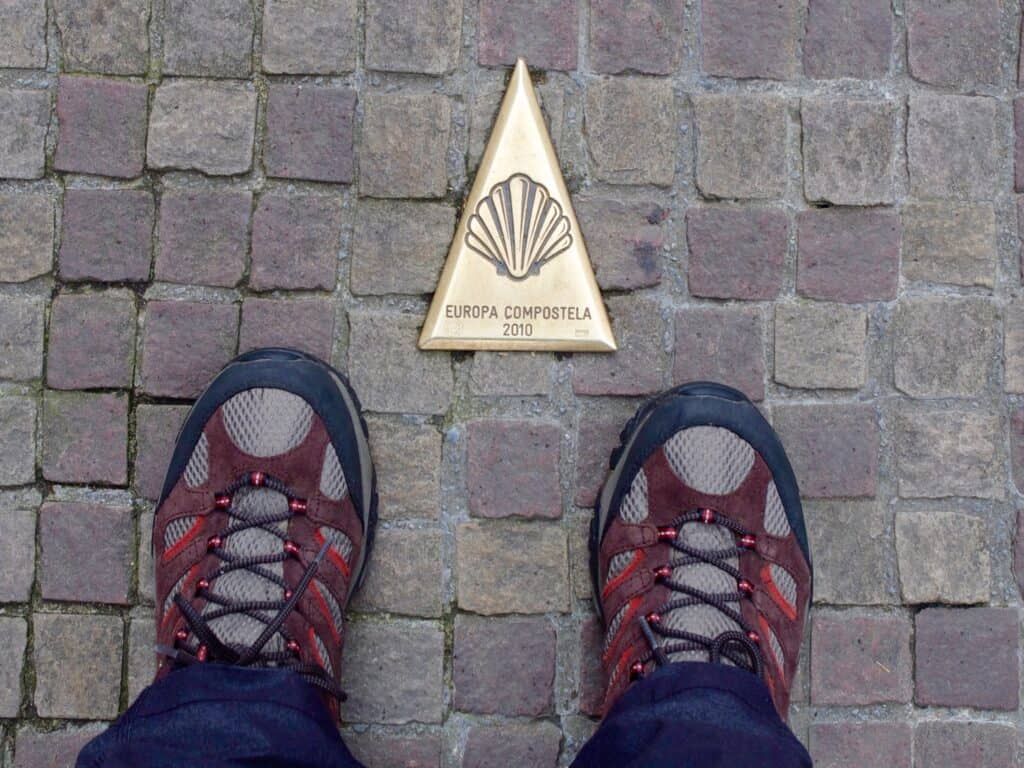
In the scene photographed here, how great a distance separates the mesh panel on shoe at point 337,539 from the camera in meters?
1.28

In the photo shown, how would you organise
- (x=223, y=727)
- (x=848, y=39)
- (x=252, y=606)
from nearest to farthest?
(x=223, y=727) → (x=252, y=606) → (x=848, y=39)

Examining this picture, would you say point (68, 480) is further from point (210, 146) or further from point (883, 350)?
point (883, 350)

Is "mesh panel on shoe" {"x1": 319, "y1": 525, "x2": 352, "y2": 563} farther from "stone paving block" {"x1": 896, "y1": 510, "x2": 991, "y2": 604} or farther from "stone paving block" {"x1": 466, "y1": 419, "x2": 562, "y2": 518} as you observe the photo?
"stone paving block" {"x1": 896, "y1": 510, "x2": 991, "y2": 604}

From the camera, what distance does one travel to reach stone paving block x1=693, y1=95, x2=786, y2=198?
4.33 feet

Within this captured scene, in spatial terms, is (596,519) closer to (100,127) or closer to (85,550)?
(85,550)

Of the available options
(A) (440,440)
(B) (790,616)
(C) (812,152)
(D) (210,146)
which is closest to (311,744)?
(A) (440,440)

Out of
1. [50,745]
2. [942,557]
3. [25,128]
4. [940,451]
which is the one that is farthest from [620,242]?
[50,745]

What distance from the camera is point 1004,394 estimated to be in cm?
133

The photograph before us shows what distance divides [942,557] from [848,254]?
1.55 feet

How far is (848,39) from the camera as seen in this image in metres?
1.33

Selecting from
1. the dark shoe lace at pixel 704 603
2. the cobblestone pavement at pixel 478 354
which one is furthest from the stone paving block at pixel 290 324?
the dark shoe lace at pixel 704 603

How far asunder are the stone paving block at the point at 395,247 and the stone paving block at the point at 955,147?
0.71 meters

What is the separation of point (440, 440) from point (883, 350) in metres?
0.67

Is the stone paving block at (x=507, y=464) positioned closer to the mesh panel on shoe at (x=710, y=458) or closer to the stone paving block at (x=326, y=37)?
the mesh panel on shoe at (x=710, y=458)
